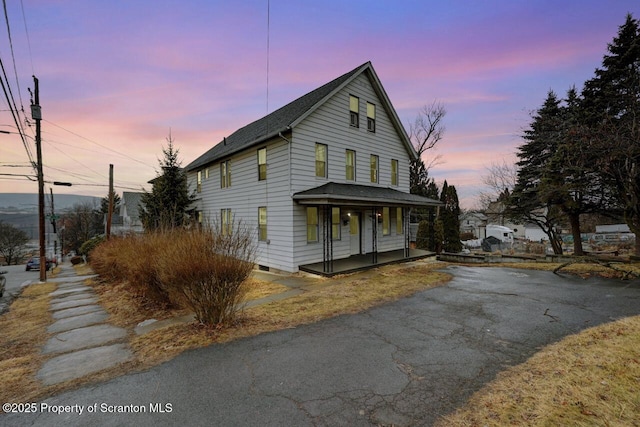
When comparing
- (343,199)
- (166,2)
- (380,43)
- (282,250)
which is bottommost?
(282,250)

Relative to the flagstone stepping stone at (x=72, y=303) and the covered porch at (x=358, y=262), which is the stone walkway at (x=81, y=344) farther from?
the covered porch at (x=358, y=262)

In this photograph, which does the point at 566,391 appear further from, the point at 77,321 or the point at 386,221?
the point at 386,221

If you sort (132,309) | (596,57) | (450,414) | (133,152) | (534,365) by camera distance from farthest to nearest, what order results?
1. (133,152)
2. (596,57)
3. (132,309)
4. (534,365)
5. (450,414)

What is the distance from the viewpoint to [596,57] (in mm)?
17078

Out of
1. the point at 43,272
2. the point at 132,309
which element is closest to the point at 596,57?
the point at 132,309

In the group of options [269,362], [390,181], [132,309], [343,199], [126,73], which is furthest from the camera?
[390,181]

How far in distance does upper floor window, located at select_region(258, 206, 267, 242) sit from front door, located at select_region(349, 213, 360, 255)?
4039 millimetres

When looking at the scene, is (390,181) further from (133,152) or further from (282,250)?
(133,152)

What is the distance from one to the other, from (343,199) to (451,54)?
10.5 m

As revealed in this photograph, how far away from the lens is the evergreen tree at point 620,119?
1006 cm

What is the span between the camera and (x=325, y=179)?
12039 mm

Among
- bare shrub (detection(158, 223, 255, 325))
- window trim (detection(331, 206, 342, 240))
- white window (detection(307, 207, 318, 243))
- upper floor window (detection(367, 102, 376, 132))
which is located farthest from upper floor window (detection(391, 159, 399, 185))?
bare shrub (detection(158, 223, 255, 325))

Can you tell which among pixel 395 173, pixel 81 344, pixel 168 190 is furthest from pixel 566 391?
pixel 168 190

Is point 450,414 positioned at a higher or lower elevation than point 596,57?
lower
